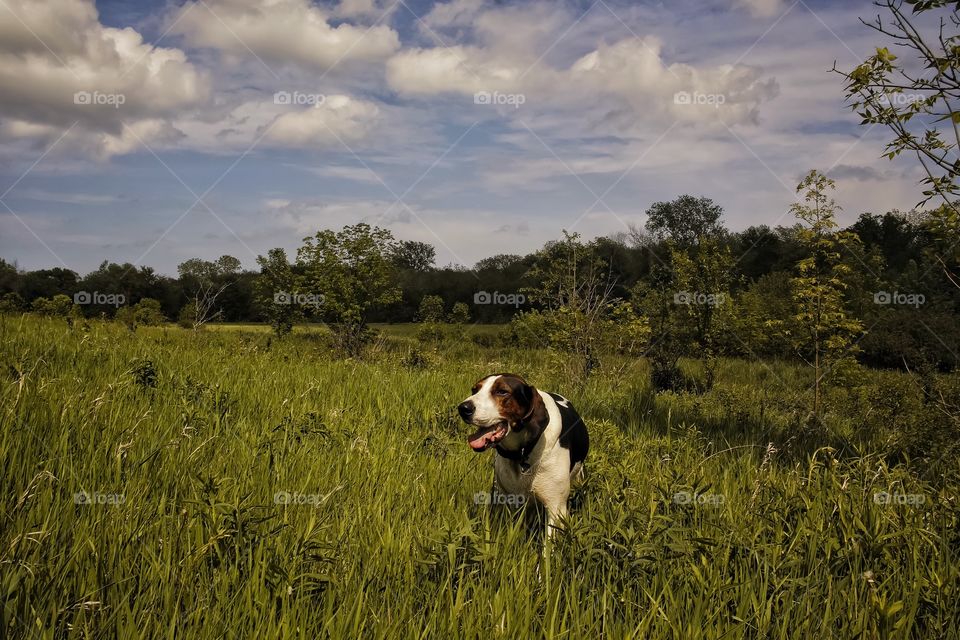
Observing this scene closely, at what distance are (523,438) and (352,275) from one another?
18.5m

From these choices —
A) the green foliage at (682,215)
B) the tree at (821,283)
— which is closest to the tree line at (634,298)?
the tree at (821,283)

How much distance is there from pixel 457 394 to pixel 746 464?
3934 millimetres

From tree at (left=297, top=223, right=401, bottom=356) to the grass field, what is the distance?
1556 cm

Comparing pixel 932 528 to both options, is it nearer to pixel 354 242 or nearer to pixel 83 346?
pixel 83 346

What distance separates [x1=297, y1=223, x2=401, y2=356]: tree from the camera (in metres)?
21.1

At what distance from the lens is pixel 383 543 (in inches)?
127

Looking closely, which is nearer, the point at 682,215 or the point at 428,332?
the point at 428,332

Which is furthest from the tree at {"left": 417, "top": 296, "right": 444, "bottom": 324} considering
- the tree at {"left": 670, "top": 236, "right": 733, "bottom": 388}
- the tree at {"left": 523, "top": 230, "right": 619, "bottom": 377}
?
the tree at {"left": 670, "top": 236, "right": 733, "bottom": 388}

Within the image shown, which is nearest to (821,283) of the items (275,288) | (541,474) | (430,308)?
(541,474)

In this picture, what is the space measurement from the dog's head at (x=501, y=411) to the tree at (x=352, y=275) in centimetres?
1716

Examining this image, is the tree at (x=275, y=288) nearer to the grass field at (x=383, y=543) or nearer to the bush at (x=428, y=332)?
the bush at (x=428, y=332)

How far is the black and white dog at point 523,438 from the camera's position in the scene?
12.9ft

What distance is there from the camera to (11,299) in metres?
15.0

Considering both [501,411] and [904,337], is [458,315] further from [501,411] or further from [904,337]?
[904,337]
